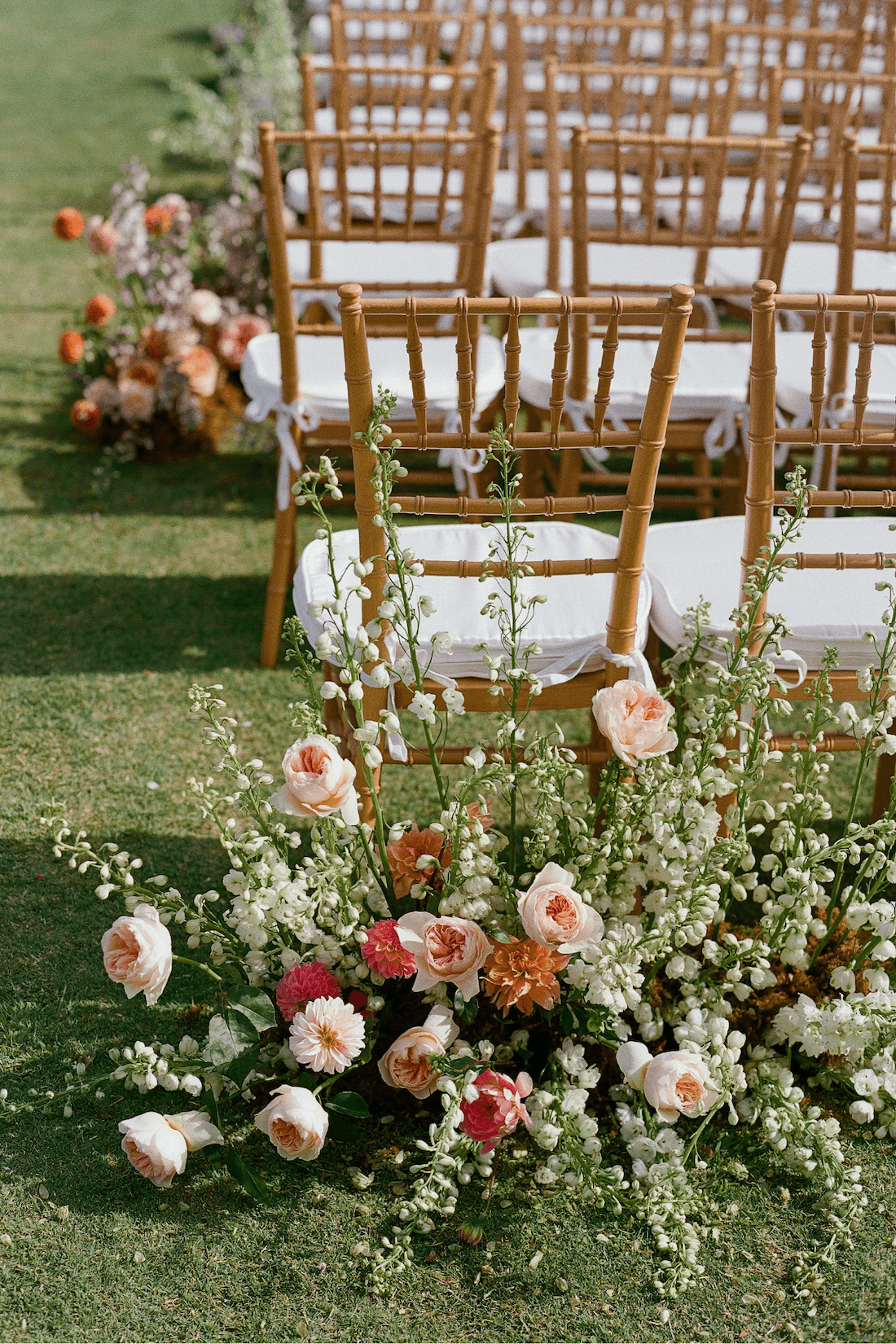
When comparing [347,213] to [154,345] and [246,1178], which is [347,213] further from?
[246,1178]

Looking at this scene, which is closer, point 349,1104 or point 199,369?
point 349,1104

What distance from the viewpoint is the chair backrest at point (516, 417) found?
1737mm

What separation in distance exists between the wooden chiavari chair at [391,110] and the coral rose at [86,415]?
37.7 inches

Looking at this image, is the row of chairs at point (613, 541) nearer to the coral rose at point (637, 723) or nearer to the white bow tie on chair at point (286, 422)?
the coral rose at point (637, 723)

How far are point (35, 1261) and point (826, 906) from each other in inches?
54.4

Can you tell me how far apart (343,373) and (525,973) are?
1592mm

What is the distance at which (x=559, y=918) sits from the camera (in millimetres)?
1731

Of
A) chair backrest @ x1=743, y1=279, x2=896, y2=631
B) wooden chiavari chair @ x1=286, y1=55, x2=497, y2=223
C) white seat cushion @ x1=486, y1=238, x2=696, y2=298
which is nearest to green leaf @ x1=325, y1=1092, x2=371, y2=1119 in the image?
chair backrest @ x1=743, y1=279, x2=896, y2=631

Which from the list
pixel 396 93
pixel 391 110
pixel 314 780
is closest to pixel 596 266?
pixel 396 93

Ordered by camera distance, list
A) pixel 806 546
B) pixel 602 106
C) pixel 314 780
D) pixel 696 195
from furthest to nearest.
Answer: pixel 602 106
pixel 696 195
pixel 806 546
pixel 314 780

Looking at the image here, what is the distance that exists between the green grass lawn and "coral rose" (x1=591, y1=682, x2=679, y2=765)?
69 cm

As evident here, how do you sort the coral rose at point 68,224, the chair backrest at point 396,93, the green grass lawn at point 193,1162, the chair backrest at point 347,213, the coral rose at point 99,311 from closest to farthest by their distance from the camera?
the green grass lawn at point 193,1162
the chair backrest at point 347,213
the chair backrest at point 396,93
the coral rose at point 99,311
the coral rose at point 68,224

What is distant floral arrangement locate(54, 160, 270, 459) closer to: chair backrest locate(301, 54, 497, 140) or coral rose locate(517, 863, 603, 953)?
chair backrest locate(301, 54, 497, 140)

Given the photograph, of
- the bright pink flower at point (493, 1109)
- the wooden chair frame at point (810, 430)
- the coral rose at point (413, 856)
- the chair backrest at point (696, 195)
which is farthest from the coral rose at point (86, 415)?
the bright pink flower at point (493, 1109)
